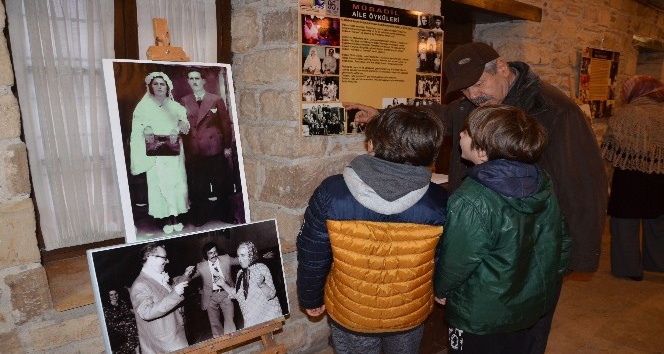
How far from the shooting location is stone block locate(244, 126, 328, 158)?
2.18 metres

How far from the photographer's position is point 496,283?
1622mm

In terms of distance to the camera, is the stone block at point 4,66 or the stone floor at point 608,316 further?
the stone floor at point 608,316

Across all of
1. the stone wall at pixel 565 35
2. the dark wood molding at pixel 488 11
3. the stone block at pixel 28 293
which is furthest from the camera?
the stone wall at pixel 565 35

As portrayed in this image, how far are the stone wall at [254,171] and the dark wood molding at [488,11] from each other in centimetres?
58

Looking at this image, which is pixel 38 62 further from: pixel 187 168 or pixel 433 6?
pixel 433 6

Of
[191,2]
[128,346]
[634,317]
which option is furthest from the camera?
[634,317]

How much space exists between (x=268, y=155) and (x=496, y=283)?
4.12 feet

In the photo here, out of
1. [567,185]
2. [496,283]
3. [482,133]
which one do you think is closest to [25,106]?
[482,133]

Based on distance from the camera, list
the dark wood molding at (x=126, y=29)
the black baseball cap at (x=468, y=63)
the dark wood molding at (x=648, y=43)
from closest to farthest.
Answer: the dark wood molding at (x=126, y=29), the black baseball cap at (x=468, y=63), the dark wood molding at (x=648, y=43)

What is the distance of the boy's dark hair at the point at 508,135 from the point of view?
158 centimetres

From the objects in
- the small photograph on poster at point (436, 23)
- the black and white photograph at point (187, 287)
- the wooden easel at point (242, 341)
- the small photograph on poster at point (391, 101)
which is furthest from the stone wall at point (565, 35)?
the wooden easel at point (242, 341)

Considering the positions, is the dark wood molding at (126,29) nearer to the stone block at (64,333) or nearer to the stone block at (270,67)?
the stone block at (270,67)

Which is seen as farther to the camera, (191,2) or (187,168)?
(191,2)

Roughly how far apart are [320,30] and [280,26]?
0.19 metres
